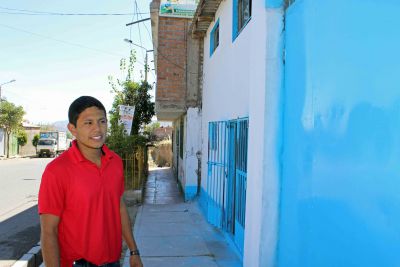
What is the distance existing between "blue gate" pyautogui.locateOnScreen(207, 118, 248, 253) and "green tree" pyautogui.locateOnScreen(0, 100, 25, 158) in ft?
97.9

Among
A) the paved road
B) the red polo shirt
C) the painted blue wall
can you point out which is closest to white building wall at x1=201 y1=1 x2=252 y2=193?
the painted blue wall

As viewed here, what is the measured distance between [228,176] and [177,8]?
6328 millimetres

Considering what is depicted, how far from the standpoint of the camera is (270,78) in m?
3.66

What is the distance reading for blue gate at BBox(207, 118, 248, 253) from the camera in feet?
18.0

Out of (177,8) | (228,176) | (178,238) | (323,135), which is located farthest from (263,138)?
(177,8)

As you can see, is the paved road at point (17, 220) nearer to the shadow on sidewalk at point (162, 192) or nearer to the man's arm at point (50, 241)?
the shadow on sidewalk at point (162, 192)

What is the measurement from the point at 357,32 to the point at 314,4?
45cm

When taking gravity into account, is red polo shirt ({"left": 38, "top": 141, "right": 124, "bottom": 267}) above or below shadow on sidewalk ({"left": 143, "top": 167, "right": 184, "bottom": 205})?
above

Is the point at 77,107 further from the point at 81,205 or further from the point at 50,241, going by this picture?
the point at 50,241

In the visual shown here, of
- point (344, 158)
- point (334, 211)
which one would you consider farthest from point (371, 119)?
point (334, 211)

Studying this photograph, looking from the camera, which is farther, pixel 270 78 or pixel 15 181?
pixel 15 181

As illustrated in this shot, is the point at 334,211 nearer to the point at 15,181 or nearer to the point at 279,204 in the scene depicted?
the point at 279,204

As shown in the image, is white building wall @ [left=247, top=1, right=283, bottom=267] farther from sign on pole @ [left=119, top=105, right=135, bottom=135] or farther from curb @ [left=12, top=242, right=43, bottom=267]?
sign on pole @ [left=119, top=105, right=135, bottom=135]

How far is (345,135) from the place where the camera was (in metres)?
2.78
